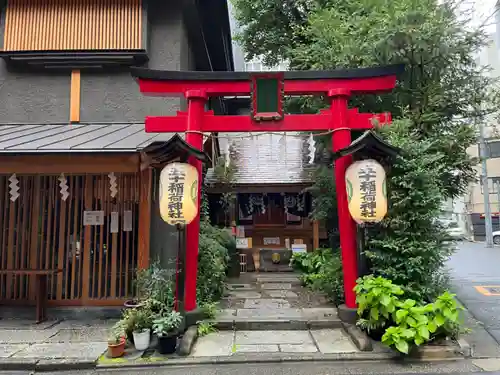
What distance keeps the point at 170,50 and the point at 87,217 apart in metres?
4.58

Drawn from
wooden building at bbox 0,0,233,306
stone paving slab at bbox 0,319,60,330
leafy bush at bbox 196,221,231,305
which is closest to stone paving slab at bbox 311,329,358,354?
leafy bush at bbox 196,221,231,305

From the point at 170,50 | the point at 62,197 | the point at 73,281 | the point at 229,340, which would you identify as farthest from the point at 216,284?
the point at 170,50

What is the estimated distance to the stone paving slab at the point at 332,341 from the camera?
20.9ft

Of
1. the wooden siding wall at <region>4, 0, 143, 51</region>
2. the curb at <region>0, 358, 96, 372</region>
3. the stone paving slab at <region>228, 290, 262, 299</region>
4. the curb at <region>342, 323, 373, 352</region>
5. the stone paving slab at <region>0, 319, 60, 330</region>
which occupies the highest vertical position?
the wooden siding wall at <region>4, 0, 143, 51</region>

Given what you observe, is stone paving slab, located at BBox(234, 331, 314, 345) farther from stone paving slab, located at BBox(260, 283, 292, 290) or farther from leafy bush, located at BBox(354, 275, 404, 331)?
stone paving slab, located at BBox(260, 283, 292, 290)

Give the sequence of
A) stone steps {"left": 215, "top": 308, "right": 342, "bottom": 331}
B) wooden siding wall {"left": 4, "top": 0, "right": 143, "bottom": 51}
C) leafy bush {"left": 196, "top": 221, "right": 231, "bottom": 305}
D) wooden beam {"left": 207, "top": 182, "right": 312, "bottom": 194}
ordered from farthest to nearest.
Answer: wooden beam {"left": 207, "top": 182, "right": 312, "bottom": 194}, wooden siding wall {"left": 4, "top": 0, "right": 143, "bottom": 51}, leafy bush {"left": 196, "top": 221, "right": 231, "bottom": 305}, stone steps {"left": 215, "top": 308, "right": 342, "bottom": 331}

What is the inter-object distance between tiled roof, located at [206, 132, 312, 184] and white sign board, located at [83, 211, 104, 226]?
4727mm

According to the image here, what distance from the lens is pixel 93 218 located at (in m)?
8.77

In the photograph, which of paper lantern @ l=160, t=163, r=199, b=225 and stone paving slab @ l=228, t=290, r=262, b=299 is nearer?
paper lantern @ l=160, t=163, r=199, b=225

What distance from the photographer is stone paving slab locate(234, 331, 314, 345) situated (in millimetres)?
6793

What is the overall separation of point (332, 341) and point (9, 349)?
5.38 metres

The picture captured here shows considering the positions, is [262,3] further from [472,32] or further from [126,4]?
[472,32]

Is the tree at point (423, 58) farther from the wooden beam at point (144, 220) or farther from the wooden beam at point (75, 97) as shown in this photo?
the wooden beam at point (75, 97)

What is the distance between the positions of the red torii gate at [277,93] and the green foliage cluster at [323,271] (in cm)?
137
